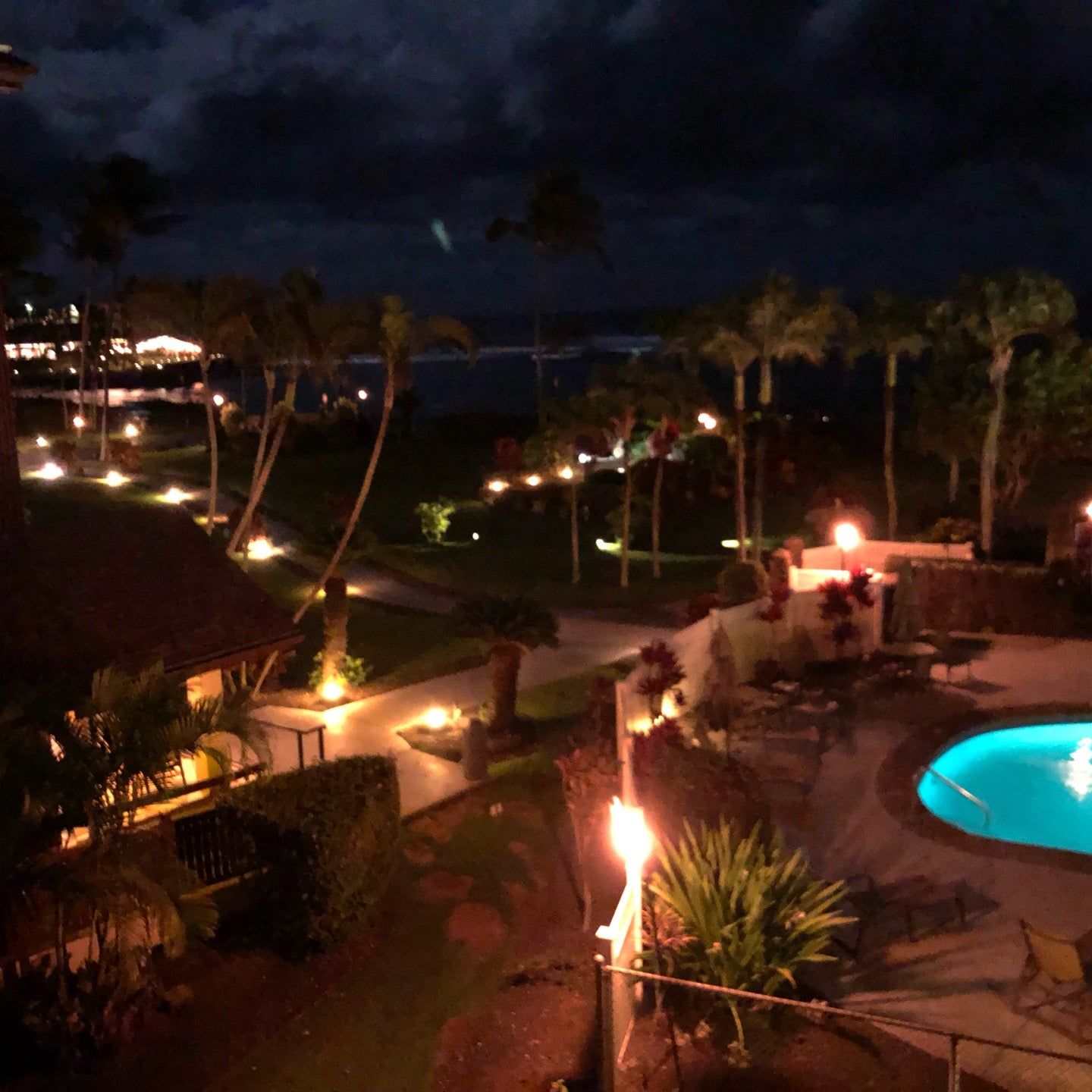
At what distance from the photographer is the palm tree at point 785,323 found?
21.2m

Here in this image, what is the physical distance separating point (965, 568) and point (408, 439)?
34678 mm

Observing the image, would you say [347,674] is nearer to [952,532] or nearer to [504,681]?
[504,681]

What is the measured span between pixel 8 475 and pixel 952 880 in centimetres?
1055

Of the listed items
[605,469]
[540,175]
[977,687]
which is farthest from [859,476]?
[977,687]

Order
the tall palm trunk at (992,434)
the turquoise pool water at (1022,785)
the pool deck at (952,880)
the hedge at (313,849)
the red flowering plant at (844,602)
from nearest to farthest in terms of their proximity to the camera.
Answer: the pool deck at (952,880)
the hedge at (313,849)
the turquoise pool water at (1022,785)
the red flowering plant at (844,602)
the tall palm trunk at (992,434)

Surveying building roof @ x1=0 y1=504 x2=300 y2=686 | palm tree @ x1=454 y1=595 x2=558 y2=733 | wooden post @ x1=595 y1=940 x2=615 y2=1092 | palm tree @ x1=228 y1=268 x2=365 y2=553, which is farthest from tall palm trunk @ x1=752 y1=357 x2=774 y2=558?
wooden post @ x1=595 y1=940 x2=615 y2=1092

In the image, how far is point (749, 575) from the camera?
60.4 feet

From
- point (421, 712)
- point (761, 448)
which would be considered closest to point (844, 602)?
point (421, 712)

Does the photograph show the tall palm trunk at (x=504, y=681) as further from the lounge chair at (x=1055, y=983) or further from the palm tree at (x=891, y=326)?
the palm tree at (x=891, y=326)

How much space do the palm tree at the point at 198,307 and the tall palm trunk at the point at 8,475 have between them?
3184 millimetres

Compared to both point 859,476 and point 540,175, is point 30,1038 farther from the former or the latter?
point 540,175

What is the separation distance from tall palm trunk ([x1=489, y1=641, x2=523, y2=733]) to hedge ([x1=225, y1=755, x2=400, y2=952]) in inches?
186

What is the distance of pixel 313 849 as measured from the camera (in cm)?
819

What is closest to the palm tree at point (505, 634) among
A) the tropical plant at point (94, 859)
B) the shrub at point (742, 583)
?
the shrub at point (742, 583)
